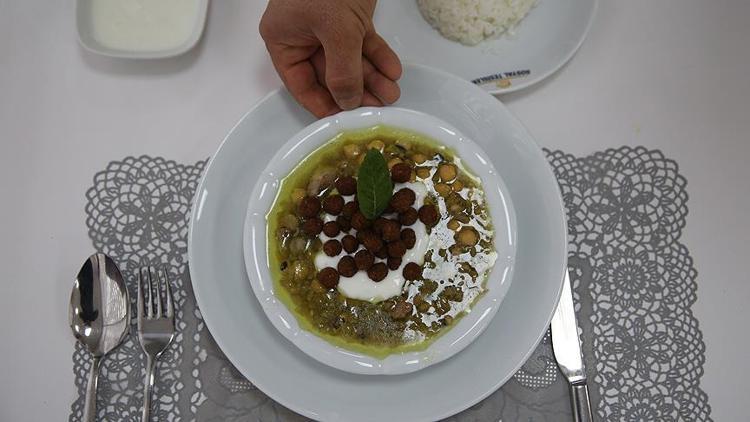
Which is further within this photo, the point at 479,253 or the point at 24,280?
the point at 24,280

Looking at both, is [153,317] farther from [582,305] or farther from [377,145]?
[582,305]

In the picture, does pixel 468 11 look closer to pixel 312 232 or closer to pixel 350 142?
pixel 350 142

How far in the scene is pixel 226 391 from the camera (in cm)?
111

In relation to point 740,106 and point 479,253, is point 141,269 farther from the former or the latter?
point 740,106

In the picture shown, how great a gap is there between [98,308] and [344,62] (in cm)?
70

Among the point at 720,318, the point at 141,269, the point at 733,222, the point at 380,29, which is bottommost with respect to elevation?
the point at 720,318

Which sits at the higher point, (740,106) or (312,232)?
(740,106)

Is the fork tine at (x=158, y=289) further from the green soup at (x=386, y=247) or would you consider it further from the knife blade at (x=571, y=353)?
the knife blade at (x=571, y=353)

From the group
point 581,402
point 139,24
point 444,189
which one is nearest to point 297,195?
point 444,189

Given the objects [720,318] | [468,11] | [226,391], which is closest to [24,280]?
[226,391]

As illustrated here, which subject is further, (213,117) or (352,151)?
(213,117)

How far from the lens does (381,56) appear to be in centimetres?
110

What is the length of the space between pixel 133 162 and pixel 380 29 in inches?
24.7

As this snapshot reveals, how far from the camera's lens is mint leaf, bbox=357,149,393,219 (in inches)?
37.6
